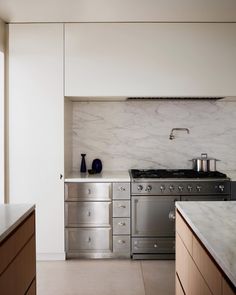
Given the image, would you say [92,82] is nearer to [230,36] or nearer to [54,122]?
[54,122]

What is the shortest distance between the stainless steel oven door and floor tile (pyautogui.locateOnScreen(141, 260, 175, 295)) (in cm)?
28

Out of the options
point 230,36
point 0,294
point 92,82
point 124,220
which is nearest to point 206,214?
point 0,294

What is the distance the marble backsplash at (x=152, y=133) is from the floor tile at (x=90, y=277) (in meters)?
1.15

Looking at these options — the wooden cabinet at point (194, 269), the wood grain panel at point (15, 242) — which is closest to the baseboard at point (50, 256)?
the wood grain panel at point (15, 242)

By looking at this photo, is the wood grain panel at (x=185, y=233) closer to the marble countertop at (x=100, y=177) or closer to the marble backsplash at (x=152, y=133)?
the marble countertop at (x=100, y=177)

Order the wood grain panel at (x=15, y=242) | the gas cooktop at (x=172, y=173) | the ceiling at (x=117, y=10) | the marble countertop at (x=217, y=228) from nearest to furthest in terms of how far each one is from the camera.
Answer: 1. the marble countertop at (x=217, y=228)
2. the wood grain panel at (x=15, y=242)
3. the ceiling at (x=117, y=10)
4. the gas cooktop at (x=172, y=173)

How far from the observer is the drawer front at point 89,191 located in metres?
3.61

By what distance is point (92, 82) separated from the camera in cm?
362

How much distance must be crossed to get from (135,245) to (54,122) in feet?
4.97

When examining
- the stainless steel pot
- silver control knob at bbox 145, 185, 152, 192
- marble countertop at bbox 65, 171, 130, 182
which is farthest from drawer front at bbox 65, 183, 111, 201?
the stainless steel pot

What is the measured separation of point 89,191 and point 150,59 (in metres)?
1.49

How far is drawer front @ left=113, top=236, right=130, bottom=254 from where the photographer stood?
364 centimetres

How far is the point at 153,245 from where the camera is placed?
3.63m

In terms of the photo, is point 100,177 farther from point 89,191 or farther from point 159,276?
point 159,276
